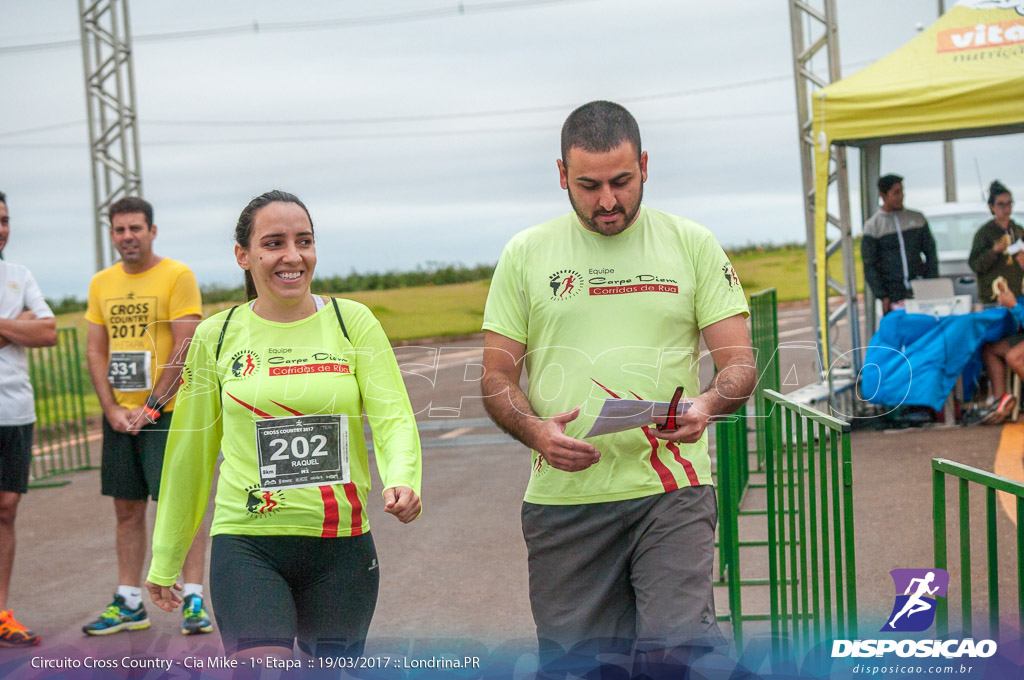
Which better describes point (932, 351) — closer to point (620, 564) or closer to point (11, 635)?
point (620, 564)

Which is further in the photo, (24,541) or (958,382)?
(958,382)

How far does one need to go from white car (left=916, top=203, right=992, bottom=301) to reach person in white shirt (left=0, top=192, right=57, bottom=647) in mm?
9379

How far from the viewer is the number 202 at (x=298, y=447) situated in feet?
10.4

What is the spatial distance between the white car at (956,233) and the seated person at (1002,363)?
5.76 feet

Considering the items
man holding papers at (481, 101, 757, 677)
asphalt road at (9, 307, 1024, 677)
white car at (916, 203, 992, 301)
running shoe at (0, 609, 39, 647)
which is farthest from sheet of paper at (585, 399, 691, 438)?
white car at (916, 203, 992, 301)

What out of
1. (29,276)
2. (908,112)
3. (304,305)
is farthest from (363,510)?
(908,112)

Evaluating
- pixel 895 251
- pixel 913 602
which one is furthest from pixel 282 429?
pixel 895 251

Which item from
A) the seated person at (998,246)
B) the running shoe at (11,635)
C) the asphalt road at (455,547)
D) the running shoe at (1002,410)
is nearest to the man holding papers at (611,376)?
the asphalt road at (455,547)

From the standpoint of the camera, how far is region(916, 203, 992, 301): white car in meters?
12.1

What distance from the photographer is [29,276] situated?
19.2 ft

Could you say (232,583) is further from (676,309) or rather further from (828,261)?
(828,261)

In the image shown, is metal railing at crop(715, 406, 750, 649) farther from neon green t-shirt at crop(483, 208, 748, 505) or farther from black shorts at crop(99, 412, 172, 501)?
black shorts at crop(99, 412, 172, 501)

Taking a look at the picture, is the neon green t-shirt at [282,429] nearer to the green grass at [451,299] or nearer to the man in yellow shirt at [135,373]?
the man in yellow shirt at [135,373]

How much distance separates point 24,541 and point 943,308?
26.1 ft
